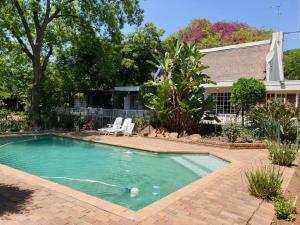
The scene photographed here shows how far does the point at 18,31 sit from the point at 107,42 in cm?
710

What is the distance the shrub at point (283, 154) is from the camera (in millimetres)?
10117

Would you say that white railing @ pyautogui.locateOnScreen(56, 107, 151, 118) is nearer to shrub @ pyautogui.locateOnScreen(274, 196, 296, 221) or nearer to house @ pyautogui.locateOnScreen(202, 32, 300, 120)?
house @ pyautogui.locateOnScreen(202, 32, 300, 120)

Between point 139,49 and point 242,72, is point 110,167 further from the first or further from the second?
point 139,49

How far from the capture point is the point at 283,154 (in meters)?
10.2

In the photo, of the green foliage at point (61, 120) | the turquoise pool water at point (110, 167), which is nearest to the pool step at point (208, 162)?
the turquoise pool water at point (110, 167)

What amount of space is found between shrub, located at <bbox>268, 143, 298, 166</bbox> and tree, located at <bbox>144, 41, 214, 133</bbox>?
22.5ft

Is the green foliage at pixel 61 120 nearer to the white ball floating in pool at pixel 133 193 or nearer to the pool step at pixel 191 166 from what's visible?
the pool step at pixel 191 166

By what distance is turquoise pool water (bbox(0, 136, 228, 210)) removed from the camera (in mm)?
8648

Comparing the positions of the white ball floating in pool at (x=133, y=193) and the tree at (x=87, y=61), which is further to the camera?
the tree at (x=87, y=61)

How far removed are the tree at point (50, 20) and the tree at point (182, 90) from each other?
770cm

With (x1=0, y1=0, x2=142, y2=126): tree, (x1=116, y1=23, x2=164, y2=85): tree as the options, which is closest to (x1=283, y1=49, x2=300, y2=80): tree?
(x1=116, y1=23, x2=164, y2=85): tree

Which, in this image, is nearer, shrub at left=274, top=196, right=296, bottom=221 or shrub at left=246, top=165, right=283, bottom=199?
shrub at left=274, top=196, right=296, bottom=221

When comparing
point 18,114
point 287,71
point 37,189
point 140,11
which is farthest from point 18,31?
point 287,71

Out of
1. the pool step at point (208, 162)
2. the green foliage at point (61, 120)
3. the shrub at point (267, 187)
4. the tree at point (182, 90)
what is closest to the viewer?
the shrub at point (267, 187)
